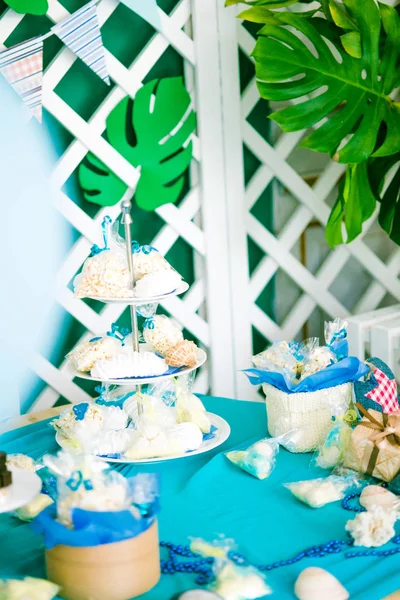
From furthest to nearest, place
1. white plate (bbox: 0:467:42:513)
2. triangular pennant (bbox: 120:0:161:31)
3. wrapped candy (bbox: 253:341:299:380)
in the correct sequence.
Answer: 1. triangular pennant (bbox: 120:0:161:31)
2. wrapped candy (bbox: 253:341:299:380)
3. white plate (bbox: 0:467:42:513)

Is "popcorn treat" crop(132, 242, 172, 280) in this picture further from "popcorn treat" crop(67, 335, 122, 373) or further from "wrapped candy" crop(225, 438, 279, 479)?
"wrapped candy" crop(225, 438, 279, 479)

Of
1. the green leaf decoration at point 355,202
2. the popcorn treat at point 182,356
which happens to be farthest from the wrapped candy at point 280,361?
the green leaf decoration at point 355,202

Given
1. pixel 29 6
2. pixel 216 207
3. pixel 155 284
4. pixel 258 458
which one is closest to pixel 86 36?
pixel 29 6

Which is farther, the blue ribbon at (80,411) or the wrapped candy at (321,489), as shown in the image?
the blue ribbon at (80,411)

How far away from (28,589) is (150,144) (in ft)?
4.27

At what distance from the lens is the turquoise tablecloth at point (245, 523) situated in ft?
2.73

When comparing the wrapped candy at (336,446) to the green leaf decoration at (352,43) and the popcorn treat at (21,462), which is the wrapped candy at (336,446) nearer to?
the popcorn treat at (21,462)

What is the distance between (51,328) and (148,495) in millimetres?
1084

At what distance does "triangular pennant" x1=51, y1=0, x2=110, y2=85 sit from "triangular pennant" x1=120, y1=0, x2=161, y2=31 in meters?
0.12

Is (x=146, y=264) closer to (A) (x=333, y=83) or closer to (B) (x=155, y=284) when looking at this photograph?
(B) (x=155, y=284)

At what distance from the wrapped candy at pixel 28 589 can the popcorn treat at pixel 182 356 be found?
444 mm

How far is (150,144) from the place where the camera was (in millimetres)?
1876

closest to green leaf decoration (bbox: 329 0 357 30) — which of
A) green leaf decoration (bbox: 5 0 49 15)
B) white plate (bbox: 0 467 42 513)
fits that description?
green leaf decoration (bbox: 5 0 49 15)

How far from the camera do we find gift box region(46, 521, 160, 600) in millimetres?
785
